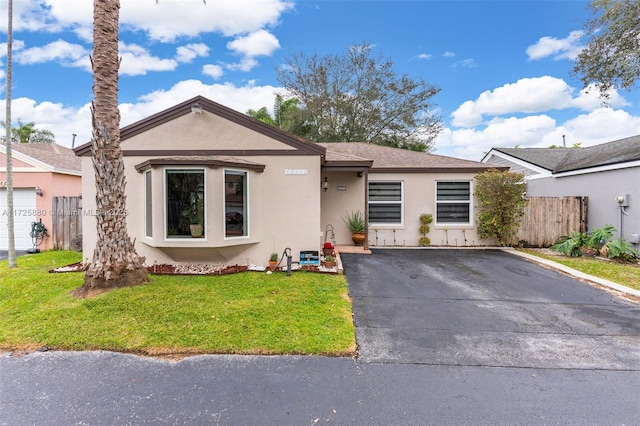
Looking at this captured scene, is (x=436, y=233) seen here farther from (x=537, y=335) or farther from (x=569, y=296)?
(x=537, y=335)

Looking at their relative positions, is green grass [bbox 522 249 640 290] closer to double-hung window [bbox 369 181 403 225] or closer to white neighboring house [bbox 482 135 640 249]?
white neighboring house [bbox 482 135 640 249]

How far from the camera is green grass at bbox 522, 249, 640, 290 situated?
679 centimetres

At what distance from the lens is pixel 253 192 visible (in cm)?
748

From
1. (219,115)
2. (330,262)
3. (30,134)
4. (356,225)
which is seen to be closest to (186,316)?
(330,262)

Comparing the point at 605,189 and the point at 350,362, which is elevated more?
the point at 605,189

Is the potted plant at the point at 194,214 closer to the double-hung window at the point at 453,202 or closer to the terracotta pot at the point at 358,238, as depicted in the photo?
the terracotta pot at the point at 358,238

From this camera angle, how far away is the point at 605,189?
10.0m

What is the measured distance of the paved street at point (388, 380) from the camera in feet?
8.36

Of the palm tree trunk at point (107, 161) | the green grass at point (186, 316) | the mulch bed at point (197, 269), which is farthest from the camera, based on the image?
the mulch bed at point (197, 269)

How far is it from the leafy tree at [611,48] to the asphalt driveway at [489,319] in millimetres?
8350

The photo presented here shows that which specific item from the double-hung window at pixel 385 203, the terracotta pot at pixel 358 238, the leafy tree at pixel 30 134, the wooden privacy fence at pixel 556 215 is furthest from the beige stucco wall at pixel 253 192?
the leafy tree at pixel 30 134

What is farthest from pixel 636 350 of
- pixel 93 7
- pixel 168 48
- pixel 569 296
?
pixel 168 48

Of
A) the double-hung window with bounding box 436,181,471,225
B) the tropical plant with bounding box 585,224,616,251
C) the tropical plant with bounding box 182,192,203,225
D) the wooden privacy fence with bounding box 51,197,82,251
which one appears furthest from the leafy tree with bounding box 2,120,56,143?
the tropical plant with bounding box 585,224,616,251

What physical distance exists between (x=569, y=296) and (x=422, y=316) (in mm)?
3361
